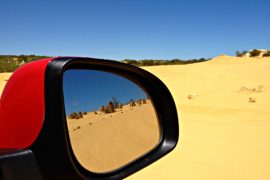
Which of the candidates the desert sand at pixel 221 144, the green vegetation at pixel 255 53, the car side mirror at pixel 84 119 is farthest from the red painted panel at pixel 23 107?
the green vegetation at pixel 255 53

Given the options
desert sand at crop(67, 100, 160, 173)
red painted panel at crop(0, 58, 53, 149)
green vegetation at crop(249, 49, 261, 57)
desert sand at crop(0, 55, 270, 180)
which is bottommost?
desert sand at crop(0, 55, 270, 180)

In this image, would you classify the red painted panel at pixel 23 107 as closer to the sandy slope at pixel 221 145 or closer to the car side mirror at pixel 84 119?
the car side mirror at pixel 84 119

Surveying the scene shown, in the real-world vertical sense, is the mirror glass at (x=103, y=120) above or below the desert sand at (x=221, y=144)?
above

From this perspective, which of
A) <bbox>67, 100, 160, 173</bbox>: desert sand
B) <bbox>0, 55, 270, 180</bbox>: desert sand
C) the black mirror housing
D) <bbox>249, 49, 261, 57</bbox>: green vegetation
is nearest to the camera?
the black mirror housing

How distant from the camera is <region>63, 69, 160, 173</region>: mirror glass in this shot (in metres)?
1.22

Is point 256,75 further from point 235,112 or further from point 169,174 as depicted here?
point 169,174

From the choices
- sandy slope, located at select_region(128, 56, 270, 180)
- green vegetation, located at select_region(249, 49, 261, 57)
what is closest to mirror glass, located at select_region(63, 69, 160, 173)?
sandy slope, located at select_region(128, 56, 270, 180)

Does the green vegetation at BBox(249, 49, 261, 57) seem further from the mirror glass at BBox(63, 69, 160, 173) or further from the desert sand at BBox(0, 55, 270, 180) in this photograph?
the mirror glass at BBox(63, 69, 160, 173)

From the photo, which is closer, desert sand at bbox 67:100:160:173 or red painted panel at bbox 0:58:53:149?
red painted panel at bbox 0:58:53:149

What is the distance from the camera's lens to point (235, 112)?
9680 millimetres

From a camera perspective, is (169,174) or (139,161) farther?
(169,174)

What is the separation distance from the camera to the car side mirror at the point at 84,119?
101 centimetres

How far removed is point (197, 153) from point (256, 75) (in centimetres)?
1695

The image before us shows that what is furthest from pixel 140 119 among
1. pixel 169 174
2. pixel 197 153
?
pixel 197 153
